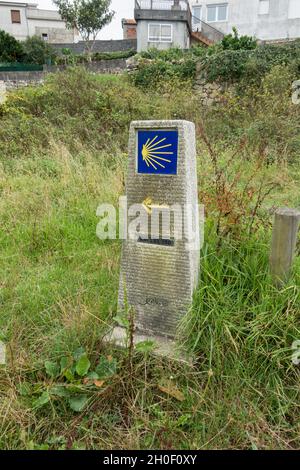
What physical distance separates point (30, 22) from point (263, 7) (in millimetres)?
24427

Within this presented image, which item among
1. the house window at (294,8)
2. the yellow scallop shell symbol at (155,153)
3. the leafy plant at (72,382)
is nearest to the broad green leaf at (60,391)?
the leafy plant at (72,382)

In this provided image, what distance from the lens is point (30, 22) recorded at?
33.7 metres

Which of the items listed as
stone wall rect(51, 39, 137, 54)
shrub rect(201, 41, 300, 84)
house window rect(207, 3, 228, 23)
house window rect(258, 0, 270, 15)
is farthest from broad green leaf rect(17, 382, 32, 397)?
house window rect(207, 3, 228, 23)

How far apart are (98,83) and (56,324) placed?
9225 mm

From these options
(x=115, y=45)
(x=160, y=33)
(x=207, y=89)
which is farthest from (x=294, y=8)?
(x=207, y=89)

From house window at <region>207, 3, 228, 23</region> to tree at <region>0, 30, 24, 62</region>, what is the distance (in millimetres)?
13961

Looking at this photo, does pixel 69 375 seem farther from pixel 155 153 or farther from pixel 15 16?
pixel 15 16

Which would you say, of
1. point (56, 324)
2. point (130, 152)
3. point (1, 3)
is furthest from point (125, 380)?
point (1, 3)

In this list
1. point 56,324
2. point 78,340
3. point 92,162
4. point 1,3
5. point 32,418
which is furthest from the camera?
point 1,3

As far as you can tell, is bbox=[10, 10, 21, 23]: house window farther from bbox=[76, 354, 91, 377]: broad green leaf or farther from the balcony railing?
bbox=[76, 354, 91, 377]: broad green leaf

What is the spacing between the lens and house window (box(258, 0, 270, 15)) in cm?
2150
